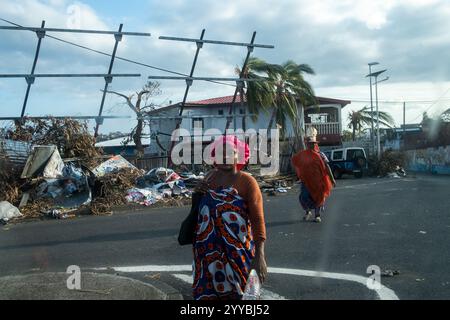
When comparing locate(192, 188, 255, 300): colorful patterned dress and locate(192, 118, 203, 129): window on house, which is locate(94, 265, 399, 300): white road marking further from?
locate(192, 118, 203, 129): window on house

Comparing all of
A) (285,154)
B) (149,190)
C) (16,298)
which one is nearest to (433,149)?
(285,154)

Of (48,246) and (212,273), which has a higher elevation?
(212,273)

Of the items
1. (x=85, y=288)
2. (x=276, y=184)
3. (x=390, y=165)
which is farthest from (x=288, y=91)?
(x=85, y=288)

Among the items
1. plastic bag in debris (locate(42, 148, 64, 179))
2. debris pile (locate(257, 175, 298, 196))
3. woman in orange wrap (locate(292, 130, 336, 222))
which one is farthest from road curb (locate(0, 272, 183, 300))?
debris pile (locate(257, 175, 298, 196))

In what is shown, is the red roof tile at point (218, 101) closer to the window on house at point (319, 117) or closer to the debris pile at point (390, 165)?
the window on house at point (319, 117)

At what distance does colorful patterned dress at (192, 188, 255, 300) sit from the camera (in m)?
3.75

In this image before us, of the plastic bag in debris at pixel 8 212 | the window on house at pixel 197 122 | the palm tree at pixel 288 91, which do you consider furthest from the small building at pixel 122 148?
the palm tree at pixel 288 91

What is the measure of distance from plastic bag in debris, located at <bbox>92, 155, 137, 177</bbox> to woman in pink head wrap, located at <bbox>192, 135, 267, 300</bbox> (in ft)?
37.0

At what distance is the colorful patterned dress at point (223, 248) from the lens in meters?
3.75

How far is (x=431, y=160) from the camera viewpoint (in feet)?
126

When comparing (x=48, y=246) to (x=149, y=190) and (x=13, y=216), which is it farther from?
(x=149, y=190)

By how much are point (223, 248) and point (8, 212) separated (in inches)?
402
